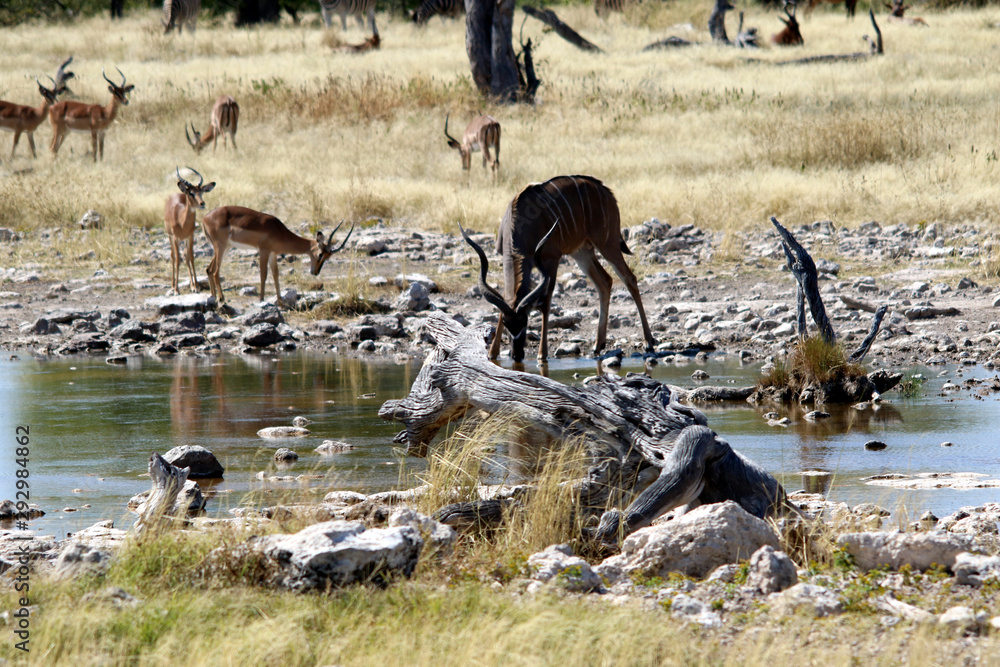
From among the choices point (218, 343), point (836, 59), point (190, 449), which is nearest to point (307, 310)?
point (218, 343)

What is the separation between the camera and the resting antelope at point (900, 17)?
3897 centimetres

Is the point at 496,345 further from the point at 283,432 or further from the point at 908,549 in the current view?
the point at 908,549

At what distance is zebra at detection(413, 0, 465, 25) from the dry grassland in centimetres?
643

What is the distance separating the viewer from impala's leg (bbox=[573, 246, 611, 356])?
1095 centimetres

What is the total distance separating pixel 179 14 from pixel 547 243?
33.7 meters

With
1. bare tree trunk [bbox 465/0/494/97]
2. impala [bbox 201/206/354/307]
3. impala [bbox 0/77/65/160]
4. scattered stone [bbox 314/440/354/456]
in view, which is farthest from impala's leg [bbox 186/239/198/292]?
bare tree trunk [bbox 465/0/494/97]

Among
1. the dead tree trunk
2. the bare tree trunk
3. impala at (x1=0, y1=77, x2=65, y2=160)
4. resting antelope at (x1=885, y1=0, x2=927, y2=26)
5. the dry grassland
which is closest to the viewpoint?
the dry grassland

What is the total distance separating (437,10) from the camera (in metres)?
42.9

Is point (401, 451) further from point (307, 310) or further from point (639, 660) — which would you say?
point (307, 310)

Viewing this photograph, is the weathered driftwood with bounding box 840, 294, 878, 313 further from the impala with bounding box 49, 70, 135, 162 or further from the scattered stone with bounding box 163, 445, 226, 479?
the impala with bounding box 49, 70, 135, 162

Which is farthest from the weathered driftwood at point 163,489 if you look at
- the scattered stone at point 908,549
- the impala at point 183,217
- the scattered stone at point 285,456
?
the impala at point 183,217

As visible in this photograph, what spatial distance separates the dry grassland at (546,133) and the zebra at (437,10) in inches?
253

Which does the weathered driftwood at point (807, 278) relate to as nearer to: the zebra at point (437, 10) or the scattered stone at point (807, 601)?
the scattered stone at point (807, 601)

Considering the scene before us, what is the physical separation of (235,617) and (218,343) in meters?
8.39
